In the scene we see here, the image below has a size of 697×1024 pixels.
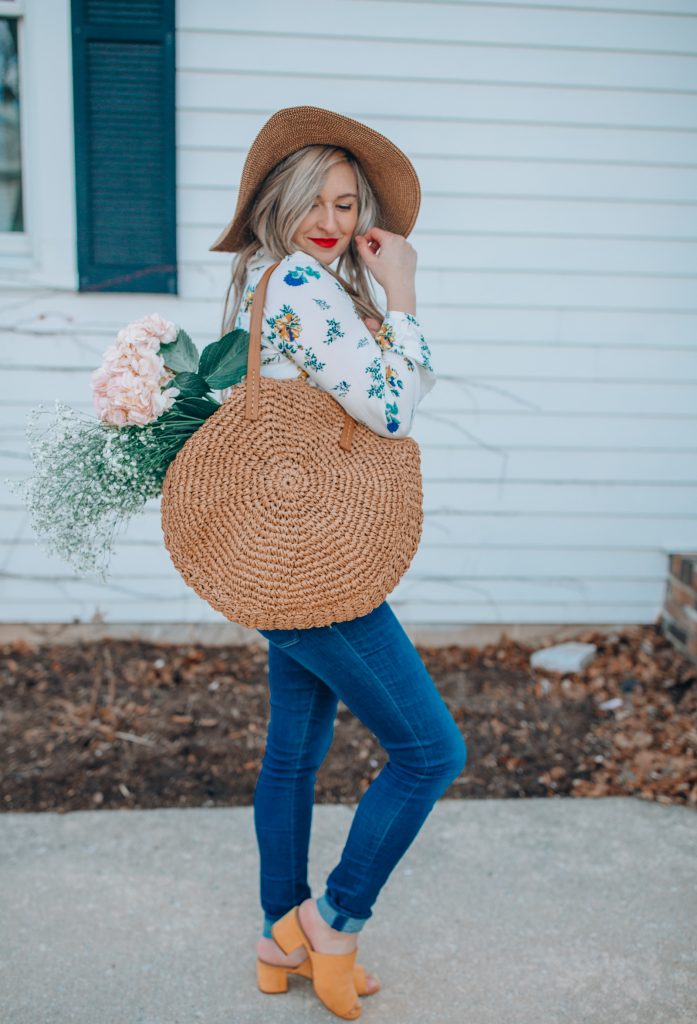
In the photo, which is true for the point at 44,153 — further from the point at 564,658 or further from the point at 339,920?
the point at 339,920

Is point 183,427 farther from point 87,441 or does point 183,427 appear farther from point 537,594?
point 537,594

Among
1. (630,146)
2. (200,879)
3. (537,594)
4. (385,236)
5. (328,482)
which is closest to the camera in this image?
(328,482)

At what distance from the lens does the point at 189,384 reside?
1.94 meters

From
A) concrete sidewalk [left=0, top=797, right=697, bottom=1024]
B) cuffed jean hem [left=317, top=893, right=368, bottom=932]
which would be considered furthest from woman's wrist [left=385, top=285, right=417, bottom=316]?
concrete sidewalk [left=0, top=797, right=697, bottom=1024]

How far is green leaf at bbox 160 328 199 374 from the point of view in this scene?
6.45 feet

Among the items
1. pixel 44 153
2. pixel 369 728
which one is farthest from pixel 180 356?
pixel 44 153

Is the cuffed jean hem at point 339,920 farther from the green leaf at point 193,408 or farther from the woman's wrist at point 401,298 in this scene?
the woman's wrist at point 401,298

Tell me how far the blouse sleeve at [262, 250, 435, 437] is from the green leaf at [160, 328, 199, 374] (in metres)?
0.20

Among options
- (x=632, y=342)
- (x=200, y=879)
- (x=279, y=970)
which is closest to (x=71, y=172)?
(x=632, y=342)

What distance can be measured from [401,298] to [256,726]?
200cm

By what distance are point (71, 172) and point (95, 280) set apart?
1.36 feet

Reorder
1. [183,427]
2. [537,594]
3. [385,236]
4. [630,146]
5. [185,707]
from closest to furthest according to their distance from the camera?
[183,427] → [385,236] → [185,707] → [630,146] → [537,594]

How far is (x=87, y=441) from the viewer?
197 cm

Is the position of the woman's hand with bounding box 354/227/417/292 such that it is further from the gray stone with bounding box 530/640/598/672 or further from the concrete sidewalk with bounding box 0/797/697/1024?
the gray stone with bounding box 530/640/598/672
